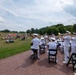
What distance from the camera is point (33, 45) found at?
42.3 ft

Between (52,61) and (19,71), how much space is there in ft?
11.5

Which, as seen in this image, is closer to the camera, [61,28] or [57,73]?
[57,73]

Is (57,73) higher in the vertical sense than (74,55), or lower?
lower

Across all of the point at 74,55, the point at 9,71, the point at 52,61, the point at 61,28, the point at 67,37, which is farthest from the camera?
the point at 61,28

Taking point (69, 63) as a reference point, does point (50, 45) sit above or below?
above

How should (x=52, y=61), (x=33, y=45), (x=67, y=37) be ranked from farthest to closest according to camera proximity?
(x=33, y=45) < (x=52, y=61) < (x=67, y=37)

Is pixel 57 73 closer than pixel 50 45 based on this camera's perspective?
Yes

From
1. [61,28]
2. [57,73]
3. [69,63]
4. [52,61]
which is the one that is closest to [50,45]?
[52,61]

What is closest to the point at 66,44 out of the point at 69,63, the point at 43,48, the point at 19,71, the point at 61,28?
the point at 69,63

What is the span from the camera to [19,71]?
9109 millimetres

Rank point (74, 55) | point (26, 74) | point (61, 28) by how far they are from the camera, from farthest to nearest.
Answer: point (61, 28), point (74, 55), point (26, 74)

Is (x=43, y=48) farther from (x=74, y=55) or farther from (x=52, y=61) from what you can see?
(x=74, y=55)

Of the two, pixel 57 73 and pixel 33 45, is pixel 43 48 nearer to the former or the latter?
pixel 33 45

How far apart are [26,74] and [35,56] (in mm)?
4499
